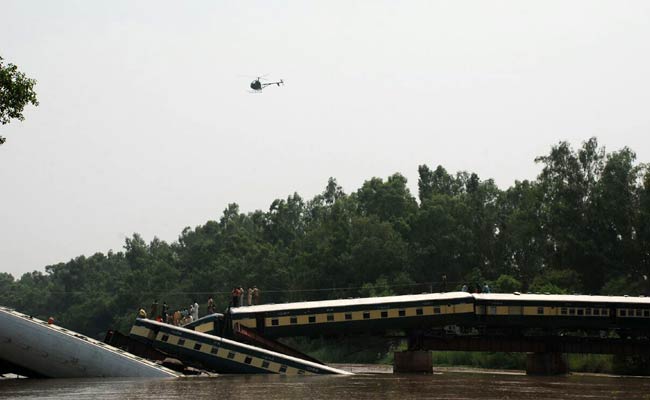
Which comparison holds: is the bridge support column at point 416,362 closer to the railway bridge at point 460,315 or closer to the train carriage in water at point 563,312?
the railway bridge at point 460,315

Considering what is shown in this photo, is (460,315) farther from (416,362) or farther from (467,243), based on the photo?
(467,243)

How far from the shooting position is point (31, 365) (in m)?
51.3

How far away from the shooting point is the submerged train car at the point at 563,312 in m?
61.4

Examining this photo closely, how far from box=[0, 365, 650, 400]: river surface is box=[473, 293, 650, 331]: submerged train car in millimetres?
6067

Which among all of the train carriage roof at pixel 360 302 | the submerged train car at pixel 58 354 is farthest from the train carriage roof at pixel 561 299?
the submerged train car at pixel 58 354

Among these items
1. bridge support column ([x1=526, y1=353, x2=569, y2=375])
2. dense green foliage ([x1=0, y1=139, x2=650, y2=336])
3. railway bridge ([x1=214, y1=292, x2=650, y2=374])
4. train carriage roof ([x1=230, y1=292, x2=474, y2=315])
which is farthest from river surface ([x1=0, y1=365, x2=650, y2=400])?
dense green foliage ([x1=0, y1=139, x2=650, y2=336])

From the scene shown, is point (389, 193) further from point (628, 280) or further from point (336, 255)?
point (628, 280)

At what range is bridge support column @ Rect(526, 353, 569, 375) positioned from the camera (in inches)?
2512

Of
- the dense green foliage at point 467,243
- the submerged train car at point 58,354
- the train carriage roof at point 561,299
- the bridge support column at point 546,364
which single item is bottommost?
the submerged train car at point 58,354

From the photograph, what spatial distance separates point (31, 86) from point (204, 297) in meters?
114

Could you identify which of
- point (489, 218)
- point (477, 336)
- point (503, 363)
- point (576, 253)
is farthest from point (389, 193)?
point (477, 336)

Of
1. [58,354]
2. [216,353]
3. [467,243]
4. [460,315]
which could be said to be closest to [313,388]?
[216,353]

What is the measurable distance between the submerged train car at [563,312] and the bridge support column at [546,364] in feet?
9.38

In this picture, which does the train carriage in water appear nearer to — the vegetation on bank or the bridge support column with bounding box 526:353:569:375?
the bridge support column with bounding box 526:353:569:375
